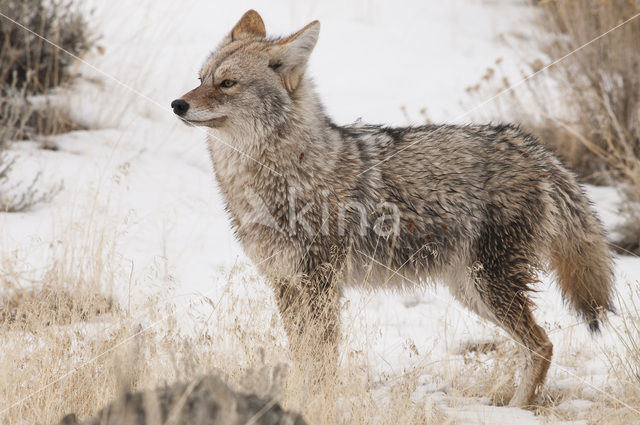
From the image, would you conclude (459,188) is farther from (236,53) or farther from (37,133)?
(37,133)

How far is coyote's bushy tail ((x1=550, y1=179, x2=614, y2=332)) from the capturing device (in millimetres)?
4281

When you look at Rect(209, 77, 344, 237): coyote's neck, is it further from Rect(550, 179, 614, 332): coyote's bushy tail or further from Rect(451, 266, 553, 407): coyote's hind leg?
Rect(550, 179, 614, 332): coyote's bushy tail

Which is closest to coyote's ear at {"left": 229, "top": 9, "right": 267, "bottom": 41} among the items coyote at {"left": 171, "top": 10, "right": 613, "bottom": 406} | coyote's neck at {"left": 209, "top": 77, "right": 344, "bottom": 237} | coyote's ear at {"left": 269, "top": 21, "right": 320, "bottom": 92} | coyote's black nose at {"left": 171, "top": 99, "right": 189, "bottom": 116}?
coyote at {"left": 171, "top": 10, "right": 613, "bottom": 406}

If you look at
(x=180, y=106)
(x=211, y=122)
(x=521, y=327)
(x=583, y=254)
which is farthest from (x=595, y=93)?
(x=180, y=106)

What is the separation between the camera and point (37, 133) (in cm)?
754

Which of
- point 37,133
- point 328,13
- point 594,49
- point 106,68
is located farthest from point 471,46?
point 37,133

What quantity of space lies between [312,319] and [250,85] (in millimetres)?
1484

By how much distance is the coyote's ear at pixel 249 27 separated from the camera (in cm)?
462

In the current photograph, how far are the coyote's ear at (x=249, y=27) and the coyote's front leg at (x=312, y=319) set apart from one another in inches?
71.2

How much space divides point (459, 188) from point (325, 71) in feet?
22.2

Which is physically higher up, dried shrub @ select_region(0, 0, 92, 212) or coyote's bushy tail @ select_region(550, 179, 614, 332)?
dried shrub @ select_region(0, 0, 92, 212)

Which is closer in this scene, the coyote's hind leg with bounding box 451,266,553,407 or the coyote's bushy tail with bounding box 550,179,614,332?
the coyote's hind leg with bounding box 451,266,553,407

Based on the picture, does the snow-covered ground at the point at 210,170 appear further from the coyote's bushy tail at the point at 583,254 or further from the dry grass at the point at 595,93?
the dry grass at the point at 595,93

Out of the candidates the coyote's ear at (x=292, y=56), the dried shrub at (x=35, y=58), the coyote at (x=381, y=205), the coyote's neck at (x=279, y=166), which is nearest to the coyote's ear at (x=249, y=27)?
the coyote at (x=381, y=205)
